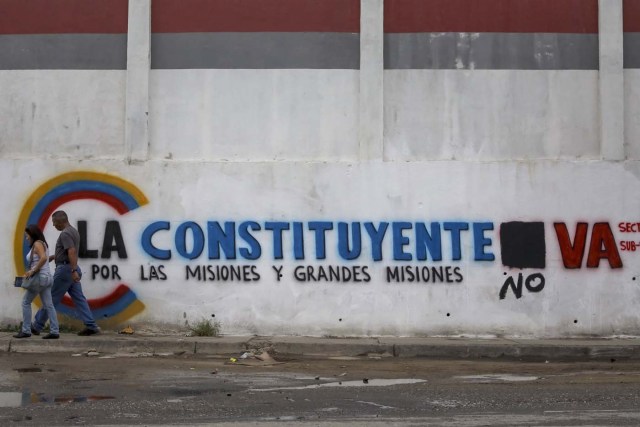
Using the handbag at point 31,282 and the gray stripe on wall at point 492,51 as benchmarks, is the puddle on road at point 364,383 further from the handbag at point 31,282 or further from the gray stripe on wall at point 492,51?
the gray stripe on wall at point 492,51

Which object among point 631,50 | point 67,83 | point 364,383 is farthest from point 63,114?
point 631,50

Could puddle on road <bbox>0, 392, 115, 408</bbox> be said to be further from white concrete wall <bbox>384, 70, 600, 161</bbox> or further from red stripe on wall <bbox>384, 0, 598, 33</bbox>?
red stripe on wall <bbox>384, 0, 598, 33</bbox>

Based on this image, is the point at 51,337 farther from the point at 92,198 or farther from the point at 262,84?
the point at 262,84

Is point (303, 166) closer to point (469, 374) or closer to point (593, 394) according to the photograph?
point (469, 374)

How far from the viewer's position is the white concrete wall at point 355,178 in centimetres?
1476

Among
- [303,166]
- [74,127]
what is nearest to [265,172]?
[303,166]

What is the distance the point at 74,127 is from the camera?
1512cm

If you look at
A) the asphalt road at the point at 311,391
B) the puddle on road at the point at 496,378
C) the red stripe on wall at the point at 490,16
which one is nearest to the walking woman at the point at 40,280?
the asphalt road at the point at 311,391

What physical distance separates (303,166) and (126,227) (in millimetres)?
2759

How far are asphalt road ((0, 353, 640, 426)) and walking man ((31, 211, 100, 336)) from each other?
3.51 feet

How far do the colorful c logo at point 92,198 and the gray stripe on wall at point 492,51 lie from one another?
434 centimetres

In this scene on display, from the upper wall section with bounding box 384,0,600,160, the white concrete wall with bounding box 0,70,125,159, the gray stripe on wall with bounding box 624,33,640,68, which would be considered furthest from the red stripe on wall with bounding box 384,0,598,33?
the white concrete wall with bounding box 0,70,125,159

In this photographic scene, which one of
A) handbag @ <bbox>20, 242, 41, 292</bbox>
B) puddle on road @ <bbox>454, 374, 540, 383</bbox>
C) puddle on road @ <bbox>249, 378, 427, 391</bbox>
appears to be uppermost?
handbag @ <bbox>20, 242, 41, 292</bbox>

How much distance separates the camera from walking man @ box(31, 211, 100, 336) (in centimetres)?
1424
